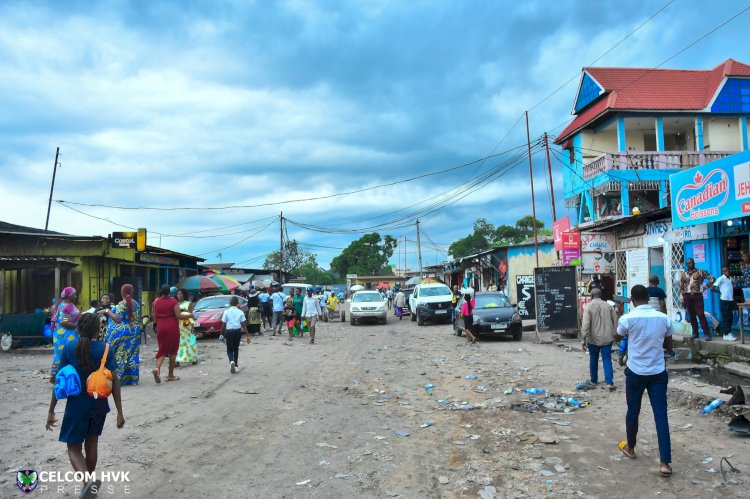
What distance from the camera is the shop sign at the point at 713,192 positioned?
10320mm

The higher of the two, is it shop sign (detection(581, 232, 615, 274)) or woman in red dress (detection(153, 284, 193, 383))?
shop sign (detection(581, 232, 615, 274))

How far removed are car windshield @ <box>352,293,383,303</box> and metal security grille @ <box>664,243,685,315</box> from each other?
14.6 metres

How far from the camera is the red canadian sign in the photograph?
18.0m

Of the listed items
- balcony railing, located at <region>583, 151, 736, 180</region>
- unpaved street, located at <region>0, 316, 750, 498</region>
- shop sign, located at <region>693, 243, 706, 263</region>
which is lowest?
unpaved street, located at <region>0, 316, 750, 498</region>

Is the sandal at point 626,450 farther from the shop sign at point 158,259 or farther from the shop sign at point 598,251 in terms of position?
the shop sign at point 158,259

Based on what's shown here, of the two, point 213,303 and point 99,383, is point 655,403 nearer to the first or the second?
point 99,383

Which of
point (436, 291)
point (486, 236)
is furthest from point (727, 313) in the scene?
point (486, 236)

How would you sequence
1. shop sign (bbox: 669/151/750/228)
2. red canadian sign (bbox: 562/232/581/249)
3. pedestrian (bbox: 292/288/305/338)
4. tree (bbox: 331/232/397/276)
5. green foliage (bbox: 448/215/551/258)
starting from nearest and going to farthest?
shop sign (bbox: 669/151/750/228) → red canadian sign (bbox: 562/232/581/249) → pedestrian (bbox: 292/288/305/338) → green foliage (bbox: 448/215/551/258) → tree (bbox: 331/232/397/276)

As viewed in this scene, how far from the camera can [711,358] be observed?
10859 millimetres

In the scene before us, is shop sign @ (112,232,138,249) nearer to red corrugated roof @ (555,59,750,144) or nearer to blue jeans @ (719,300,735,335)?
blue jeans @ (719,300,735,335)

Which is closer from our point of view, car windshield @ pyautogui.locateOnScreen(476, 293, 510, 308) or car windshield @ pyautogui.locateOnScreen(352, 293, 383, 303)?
car windshield @ pyautogui.locateOnScreen(476, 293, 510, 308)

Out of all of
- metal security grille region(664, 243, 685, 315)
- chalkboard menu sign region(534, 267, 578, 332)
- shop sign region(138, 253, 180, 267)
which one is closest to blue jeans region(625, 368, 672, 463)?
metal security grille region(664, 243, 685, 315)

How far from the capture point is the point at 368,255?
294ft

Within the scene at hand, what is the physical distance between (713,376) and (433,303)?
14406mm
